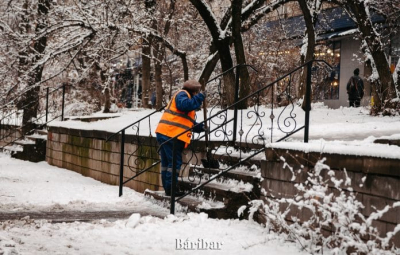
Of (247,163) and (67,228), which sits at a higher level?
(247,163)

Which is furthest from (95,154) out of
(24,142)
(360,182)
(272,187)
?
(360,182)

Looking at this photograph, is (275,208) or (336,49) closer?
(275,208)

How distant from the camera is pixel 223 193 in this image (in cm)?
677

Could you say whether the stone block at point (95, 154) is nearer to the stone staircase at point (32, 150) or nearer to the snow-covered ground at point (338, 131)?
the snow-covered ground at point (338, 131)

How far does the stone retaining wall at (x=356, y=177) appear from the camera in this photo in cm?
458

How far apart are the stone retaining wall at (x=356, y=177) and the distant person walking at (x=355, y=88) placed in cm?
1142

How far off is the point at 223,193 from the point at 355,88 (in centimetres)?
1162

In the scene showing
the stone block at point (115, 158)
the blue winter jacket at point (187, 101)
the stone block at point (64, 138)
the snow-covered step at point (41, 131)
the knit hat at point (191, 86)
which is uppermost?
the knit hat at point (191, 86)

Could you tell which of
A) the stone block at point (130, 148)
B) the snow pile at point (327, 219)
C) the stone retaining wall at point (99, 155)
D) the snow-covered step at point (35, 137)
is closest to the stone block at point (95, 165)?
the stone retaining wall at point (99, 155)

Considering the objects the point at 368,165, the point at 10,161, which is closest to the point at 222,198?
the point at 368,165

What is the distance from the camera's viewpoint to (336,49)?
25.9m

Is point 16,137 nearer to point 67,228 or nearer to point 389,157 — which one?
point 67,228

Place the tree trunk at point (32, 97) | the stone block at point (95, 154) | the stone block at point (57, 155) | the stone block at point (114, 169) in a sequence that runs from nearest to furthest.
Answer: the stone block at point (114, 169) → the stone block at point (95, 154) → the stone block at point (57, 155) → the tree trunk at point (32, 97)

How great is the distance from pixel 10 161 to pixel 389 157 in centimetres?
1246
